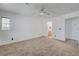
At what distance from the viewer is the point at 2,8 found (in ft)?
7.16

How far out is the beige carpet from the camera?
220cm

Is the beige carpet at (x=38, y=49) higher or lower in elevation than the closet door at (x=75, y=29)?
lower

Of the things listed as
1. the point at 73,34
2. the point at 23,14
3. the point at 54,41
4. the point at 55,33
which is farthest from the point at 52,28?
the point at 23,14

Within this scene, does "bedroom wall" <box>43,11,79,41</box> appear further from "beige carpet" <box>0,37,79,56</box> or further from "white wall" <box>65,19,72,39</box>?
"beige carpet" <box>0,37,79,56</box>

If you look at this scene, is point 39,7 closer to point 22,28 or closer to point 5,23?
point 22,28

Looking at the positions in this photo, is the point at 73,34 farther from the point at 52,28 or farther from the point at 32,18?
the point at 32,18

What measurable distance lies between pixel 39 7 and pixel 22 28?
1.84 feet

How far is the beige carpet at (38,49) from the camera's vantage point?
2.20m

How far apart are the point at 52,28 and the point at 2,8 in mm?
1092

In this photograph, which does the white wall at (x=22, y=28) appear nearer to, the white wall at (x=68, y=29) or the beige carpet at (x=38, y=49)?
the beige carpet at (x=38, y=49)

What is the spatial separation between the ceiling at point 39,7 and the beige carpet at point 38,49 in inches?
26.0

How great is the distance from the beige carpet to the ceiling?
0.66 m

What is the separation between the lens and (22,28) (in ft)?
7.47

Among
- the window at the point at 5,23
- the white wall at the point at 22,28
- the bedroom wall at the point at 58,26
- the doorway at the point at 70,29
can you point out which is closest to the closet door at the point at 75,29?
the doorway at the point at 70,29
